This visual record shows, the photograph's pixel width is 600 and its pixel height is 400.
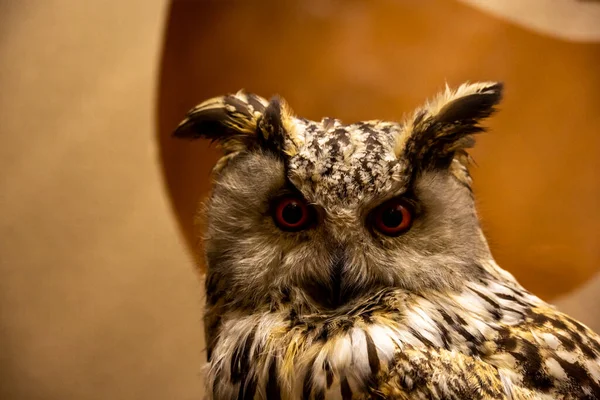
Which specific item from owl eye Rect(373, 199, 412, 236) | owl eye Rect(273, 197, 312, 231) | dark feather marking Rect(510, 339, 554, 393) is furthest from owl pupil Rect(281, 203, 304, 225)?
dark feather marking Rect(510, 339, 554, 393)

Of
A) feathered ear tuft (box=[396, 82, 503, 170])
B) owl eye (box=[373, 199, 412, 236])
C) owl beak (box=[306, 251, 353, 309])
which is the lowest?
owl beak (box=[306, 251, 353, 309])

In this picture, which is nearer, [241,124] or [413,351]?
[413,351]

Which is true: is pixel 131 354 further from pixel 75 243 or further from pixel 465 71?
pixel 465 71

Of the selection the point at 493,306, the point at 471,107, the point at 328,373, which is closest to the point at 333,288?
the point at 328,373

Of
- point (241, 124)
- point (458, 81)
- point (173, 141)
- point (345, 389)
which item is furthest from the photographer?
point (173, 141)

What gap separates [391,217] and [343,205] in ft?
0.30

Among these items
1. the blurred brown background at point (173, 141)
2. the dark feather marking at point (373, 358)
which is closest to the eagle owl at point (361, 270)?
the dark feather marking at point (373, 358)

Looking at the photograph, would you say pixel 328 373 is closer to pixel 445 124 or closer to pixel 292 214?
pixel 292 214

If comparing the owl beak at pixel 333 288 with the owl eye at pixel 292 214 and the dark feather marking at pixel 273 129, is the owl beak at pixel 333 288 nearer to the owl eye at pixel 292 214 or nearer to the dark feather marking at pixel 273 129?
the owl eye at pixel 292 214

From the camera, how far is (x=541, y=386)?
766 millimetres

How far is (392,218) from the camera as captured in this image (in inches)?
33.3

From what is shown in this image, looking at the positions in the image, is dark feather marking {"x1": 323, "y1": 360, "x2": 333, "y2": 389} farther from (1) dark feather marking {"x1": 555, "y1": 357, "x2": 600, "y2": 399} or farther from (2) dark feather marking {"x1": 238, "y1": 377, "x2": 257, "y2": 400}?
(1) dark feather marking {"x1": 555, "y1": 357, "x2": 600, "y2": 399}

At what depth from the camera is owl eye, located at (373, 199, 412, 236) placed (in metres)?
0.84

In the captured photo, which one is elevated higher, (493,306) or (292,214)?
(292,214)
